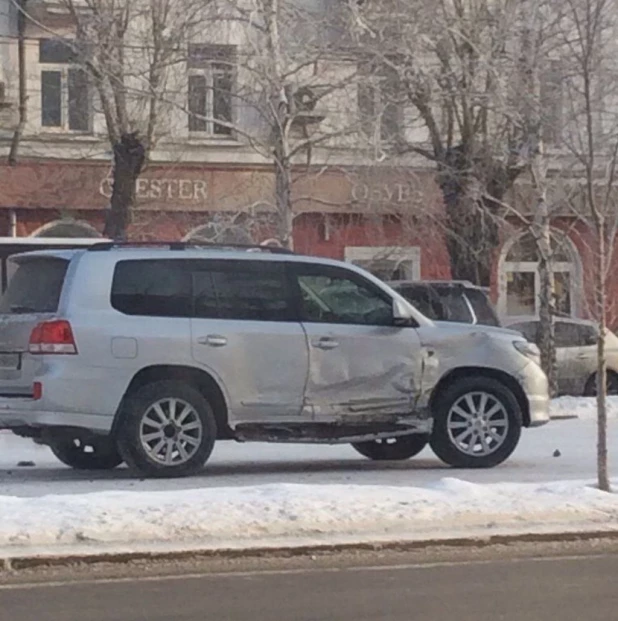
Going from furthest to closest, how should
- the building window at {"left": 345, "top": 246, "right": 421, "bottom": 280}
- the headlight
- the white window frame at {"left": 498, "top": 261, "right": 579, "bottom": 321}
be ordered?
1. the white window frame at {"left": 498, "top": 261, "right": 579, "bottom": 321}
2. the building window at {"left": 345, "top": 246, "right": 421, "bottom": 280}
3. the headlight

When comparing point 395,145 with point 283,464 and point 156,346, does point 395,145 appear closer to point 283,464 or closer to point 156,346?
point 283,464

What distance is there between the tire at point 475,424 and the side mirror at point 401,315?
0.70 metres

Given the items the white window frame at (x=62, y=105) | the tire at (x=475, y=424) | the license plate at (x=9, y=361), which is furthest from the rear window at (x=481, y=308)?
the white window frame at (x=62, y=105)

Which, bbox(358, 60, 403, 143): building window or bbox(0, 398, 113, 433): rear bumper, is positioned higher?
bbox(358, 60, 403, 143): building window

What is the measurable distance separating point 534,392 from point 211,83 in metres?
9.27

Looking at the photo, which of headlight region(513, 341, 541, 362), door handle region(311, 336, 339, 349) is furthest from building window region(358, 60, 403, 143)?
door handle region(311, 336, 339, 349)

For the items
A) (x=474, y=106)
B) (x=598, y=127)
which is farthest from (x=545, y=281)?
(x=598, y=127)

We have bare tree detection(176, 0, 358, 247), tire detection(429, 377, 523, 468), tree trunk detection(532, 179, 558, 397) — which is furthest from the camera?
tree trunk detection(532, 179, 558, 397)

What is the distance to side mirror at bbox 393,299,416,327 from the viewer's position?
1305cm

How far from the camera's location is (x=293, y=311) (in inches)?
505

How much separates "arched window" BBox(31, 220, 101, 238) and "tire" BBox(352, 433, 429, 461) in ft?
43.2

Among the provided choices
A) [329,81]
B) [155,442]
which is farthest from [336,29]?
[155,442]

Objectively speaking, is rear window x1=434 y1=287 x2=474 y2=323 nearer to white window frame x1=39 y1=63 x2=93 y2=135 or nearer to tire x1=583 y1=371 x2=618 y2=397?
tire x1=583 y1=371 x2=618 y2=397

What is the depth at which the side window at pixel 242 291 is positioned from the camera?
41.5 ft
